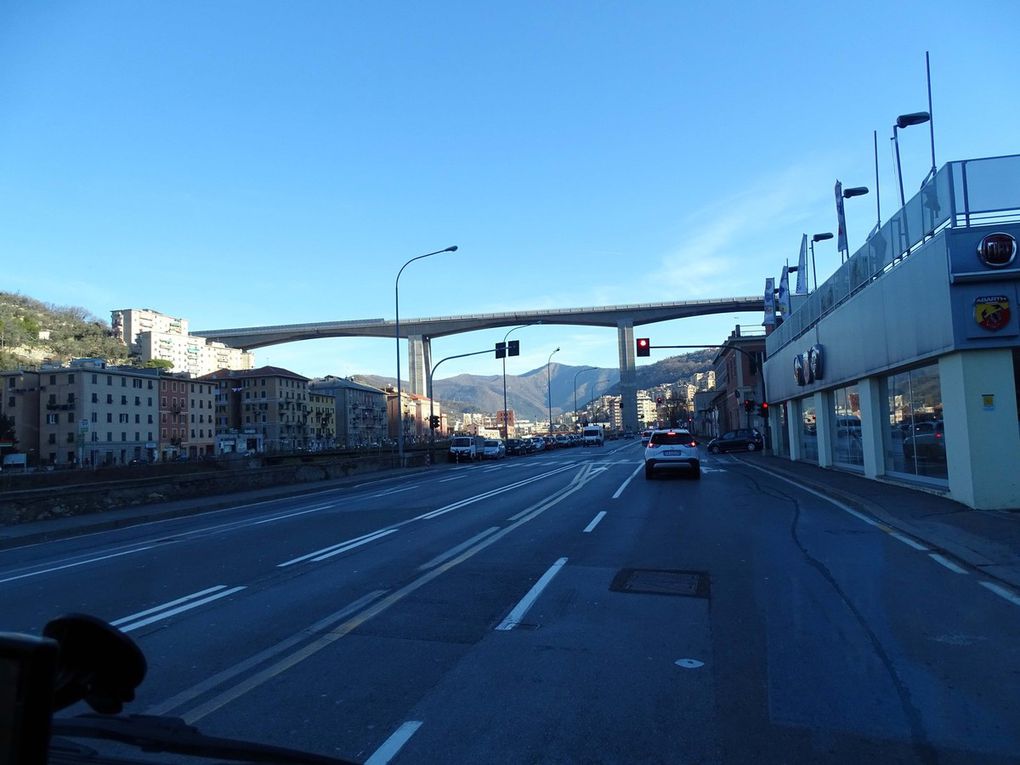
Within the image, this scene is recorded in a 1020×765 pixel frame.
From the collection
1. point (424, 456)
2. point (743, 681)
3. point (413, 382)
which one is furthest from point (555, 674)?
point (413, 382)

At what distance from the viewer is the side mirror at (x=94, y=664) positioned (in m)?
1.96

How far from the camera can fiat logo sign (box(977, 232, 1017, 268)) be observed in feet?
46.8

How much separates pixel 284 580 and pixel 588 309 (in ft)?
369

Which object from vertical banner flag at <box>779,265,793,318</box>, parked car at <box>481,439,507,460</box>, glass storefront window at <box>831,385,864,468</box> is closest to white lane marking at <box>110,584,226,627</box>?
glass storefront window at <box>831,385,864,468</box>

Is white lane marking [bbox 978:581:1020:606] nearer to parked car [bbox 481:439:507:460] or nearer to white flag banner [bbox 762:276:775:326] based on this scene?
white flag banner [bbox 762:276:775:326]

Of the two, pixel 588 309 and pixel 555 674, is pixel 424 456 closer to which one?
pixel 555 674

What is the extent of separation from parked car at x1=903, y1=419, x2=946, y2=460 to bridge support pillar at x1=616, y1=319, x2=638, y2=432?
96404mm

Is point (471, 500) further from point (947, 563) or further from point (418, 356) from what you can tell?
point (418, 356)

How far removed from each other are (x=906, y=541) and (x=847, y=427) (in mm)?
15644

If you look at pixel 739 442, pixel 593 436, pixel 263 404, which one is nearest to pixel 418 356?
pixel 263 404

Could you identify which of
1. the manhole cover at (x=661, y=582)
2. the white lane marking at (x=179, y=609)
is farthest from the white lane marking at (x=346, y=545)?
Result: the manhole cover at (x=661, y=582)

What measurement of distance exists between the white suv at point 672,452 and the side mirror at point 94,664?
25.4 m

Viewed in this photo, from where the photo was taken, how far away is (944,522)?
1309 cm

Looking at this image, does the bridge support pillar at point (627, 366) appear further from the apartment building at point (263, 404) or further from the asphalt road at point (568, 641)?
the asphalt road at point (568, 641)
